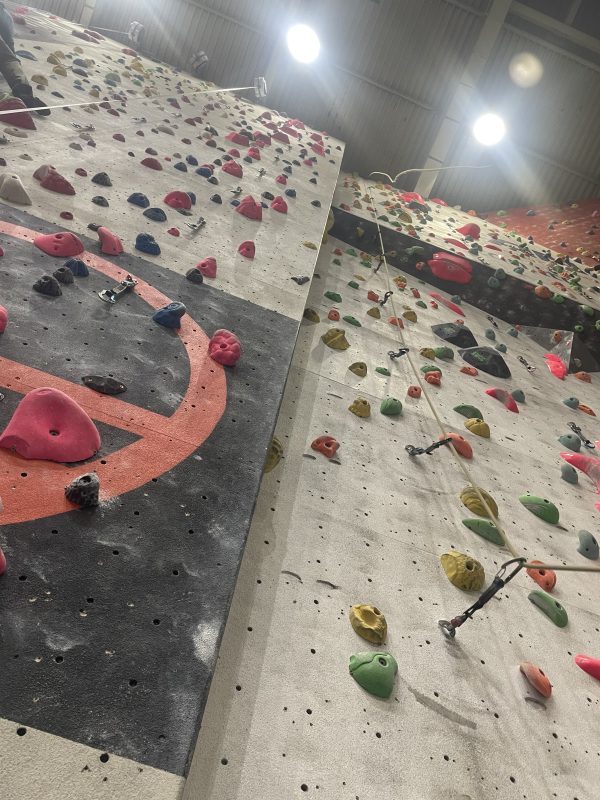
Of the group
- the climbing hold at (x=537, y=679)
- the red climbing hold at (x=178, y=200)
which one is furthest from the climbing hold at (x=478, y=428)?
the red climbing hold at (x=178, y=200)

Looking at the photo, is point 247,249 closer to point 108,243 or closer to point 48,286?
point 108,243

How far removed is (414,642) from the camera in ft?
9.18

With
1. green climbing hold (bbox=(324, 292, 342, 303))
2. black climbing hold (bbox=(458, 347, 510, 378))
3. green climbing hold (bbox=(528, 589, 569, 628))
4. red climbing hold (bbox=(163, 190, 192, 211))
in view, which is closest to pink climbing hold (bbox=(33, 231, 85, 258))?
red climbing hold (bbox=(163, 190, 192, 211))

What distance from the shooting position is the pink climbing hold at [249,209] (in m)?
6.22

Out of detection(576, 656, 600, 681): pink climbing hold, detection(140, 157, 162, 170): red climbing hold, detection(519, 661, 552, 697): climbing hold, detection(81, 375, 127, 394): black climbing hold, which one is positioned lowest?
detection(576, 656, 600, 681): pink climbing hold

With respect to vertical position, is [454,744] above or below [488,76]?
below

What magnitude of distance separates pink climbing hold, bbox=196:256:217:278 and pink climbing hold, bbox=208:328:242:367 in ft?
3.25

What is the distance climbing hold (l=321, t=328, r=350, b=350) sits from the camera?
17.7 ft

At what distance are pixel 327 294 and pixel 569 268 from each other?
674 cm

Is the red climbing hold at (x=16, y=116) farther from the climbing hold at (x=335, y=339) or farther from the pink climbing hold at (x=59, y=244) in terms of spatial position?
the climbing hold at (x=335, y=339)

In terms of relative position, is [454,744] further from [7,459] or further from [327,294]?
[327,294]

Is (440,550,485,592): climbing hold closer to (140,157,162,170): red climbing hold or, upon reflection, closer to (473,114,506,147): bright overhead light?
(140,157,162,170): red climbing hold

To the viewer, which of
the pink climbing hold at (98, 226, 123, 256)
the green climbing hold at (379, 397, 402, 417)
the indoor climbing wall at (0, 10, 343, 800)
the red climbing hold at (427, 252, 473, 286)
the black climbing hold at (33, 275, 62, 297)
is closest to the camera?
the indoor climbing wall at (0, 10, 343, 800)

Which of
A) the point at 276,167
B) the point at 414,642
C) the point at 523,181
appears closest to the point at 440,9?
the point at 523,181
